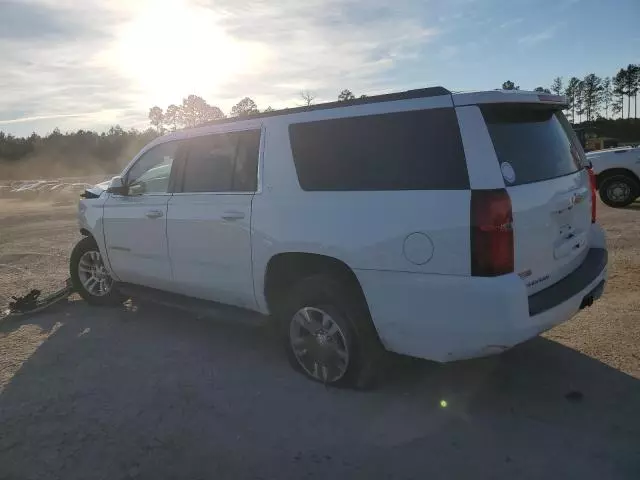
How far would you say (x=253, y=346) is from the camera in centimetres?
476

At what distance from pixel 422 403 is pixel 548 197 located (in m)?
1.56

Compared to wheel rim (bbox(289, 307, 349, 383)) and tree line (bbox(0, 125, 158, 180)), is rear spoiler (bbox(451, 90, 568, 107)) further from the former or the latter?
tree line (bbox(0, 125, 158, 180))

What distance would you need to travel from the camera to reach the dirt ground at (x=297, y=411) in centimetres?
292

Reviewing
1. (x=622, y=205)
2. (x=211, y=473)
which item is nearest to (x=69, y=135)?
(x=622, y=205)

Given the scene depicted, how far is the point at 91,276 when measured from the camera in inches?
245

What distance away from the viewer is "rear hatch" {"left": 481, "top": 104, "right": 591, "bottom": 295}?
307 centimetres

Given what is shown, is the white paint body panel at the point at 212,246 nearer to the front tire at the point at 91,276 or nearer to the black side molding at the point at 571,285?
the front tire at the point at 91,276

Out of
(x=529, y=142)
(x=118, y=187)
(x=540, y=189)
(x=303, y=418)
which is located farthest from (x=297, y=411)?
(x=118, y=187)

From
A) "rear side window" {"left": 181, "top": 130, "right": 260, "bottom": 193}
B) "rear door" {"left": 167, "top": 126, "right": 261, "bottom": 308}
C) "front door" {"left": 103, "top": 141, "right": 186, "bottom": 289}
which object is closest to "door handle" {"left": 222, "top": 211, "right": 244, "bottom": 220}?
"rear door" {"left": 167, "top": 126, "right": 261, "bottom": 308}

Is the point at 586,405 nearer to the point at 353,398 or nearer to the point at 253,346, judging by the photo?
the point at 353,398

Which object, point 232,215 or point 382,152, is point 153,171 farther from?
point 382,152

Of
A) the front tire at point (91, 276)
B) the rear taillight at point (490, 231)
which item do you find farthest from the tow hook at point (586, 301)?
the front tire at point (91, 276)

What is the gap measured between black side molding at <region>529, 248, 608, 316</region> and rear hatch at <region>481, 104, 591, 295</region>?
0.05 metres

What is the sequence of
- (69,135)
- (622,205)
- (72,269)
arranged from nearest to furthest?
(72,269)
(622,205)
(69,135)
